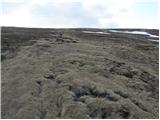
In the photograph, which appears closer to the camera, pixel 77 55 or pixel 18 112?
pixel 18 112

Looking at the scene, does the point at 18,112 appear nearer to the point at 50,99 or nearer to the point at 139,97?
the point at 50,99

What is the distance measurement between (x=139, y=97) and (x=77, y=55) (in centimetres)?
771

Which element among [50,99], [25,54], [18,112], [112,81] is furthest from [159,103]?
[25,54]

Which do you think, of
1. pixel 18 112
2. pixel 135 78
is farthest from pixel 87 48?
pixel 18 112

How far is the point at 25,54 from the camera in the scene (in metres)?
27.2

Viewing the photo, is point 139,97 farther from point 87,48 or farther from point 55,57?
point 87,48

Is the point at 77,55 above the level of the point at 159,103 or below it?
above

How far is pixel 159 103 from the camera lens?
19.8m

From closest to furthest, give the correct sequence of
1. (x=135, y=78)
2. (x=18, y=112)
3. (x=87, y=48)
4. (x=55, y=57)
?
(x=18, y=112)
(x=135, y=78)
(x=55, y=57)
(x=87, y=48)

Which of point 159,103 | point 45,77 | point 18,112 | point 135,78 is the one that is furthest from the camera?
point 135,78

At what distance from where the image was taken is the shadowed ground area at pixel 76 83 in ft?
58.0

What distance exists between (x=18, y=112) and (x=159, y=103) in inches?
311

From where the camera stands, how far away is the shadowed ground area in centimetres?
1767

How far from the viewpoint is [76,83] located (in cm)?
2020
